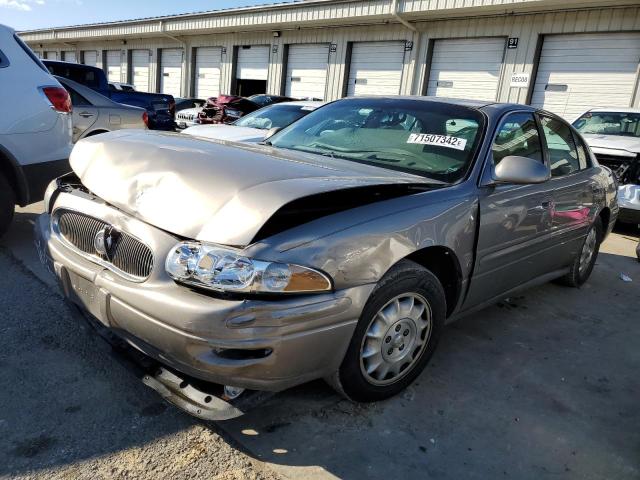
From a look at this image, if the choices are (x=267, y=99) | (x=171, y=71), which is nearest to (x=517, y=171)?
(x=267, y=99)

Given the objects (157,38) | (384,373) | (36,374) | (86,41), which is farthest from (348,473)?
(86,41)

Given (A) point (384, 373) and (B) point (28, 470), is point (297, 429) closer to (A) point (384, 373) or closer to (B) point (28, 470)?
(A) point (384, 373)

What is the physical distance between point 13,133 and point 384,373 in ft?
11.8

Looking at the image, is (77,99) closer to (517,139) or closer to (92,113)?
(92,113)

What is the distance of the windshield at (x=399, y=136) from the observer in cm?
297

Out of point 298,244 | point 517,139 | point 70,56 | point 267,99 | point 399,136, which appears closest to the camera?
point 298,244

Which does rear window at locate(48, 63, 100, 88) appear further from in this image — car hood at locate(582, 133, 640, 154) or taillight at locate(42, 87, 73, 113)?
car hood at locate(582, 133, 640, 154)

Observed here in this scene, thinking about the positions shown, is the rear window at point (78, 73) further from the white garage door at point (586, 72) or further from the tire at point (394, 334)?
the white garage door at point (586, 72)

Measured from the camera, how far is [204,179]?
2162mm

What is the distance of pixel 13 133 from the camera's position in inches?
164

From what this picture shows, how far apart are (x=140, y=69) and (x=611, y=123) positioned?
78.5 ft

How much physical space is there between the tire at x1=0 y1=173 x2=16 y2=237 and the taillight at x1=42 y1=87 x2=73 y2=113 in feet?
2.45

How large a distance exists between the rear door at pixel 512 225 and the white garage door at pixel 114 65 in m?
28.6

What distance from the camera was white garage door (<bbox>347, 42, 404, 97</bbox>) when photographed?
15953 mm
